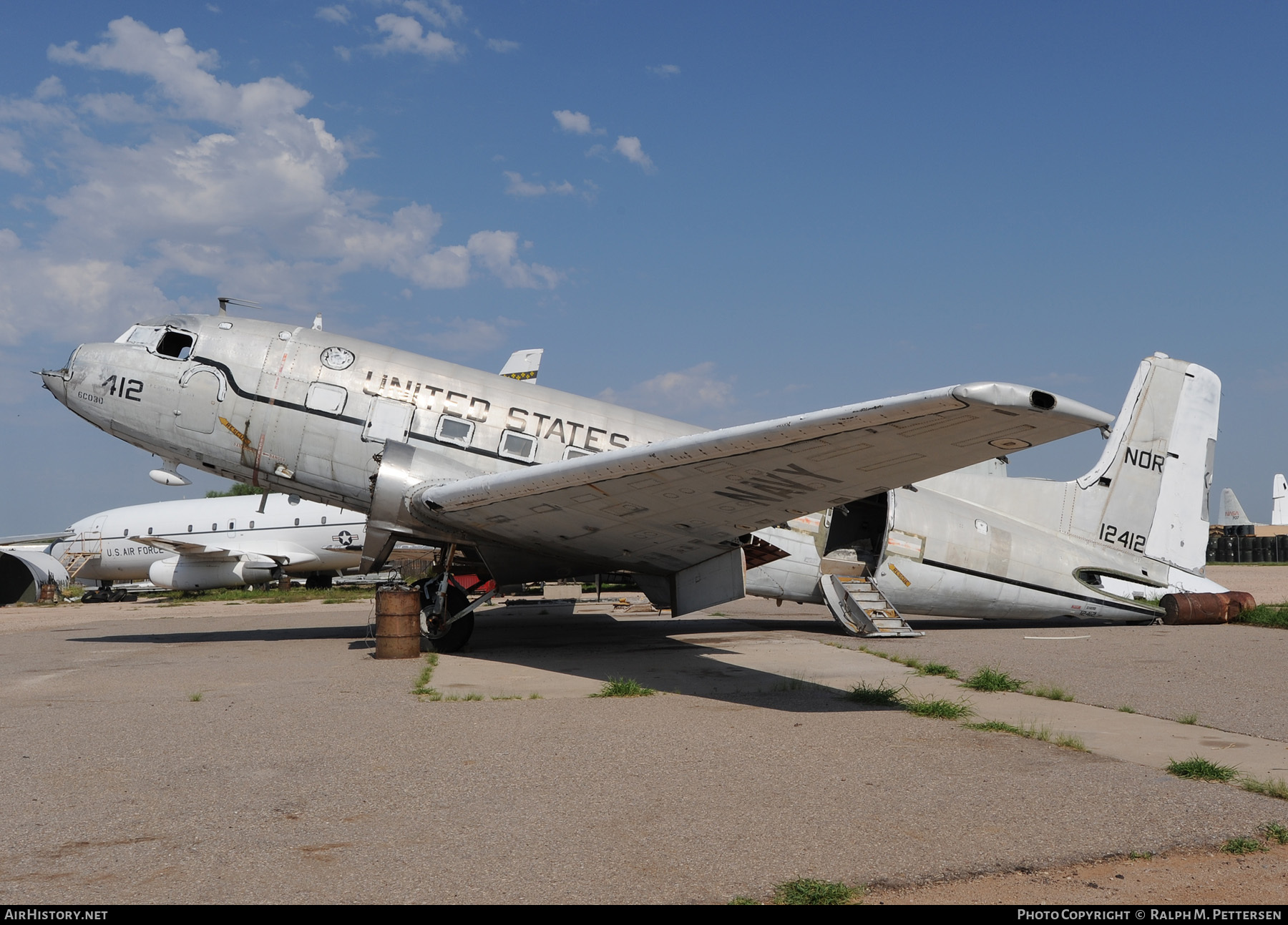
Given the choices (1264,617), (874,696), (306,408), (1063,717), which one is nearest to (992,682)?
(1063,717)

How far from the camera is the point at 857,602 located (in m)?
13.6

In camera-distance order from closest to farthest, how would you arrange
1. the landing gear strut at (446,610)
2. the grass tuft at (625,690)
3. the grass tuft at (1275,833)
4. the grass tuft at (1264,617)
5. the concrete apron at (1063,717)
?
the grass tuft at (1275,833) → the concrete apron at (1063,717) → the grass tuft at (625,690) → the landing gear strut at (446,610) → the grass tuft at (1264,617)

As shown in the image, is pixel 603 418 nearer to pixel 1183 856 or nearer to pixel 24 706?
pixel 24 706

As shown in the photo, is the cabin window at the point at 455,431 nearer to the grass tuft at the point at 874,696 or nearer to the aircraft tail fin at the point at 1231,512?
the grass tuft at the point at 874,696

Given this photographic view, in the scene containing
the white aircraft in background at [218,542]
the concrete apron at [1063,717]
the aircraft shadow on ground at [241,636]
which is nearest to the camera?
the concrete apron at [1063,717]

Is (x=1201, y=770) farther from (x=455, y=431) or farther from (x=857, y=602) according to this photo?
(x=455, y=431)

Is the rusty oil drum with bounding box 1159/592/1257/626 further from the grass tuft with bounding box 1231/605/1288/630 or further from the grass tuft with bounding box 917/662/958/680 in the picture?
the grass tuft with bounding box 917/662/958/680

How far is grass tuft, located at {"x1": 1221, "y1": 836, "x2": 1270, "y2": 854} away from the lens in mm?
3891

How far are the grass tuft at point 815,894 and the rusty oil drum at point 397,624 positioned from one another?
8349 mm

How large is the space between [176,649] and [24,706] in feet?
16.4

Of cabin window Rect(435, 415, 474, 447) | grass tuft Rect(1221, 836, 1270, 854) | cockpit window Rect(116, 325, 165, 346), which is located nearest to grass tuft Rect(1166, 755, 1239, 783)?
grass tuft Rect(1221, 836, 1270, 854)

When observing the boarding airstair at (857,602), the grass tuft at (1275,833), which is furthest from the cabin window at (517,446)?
the grass tuft at (1275,833)

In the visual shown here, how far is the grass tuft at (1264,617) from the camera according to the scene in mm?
14477

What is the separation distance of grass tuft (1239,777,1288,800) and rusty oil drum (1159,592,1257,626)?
10.9 metres
